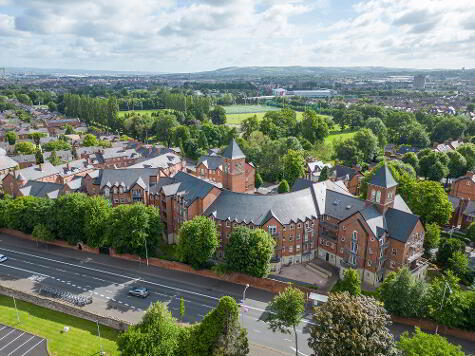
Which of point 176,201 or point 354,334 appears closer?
point 354,334

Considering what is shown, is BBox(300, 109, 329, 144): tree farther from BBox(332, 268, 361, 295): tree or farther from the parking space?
the parking space

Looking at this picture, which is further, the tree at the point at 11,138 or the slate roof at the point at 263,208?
the tree at the point at 11,138

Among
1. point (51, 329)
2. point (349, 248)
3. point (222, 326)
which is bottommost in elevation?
point (51, 329)

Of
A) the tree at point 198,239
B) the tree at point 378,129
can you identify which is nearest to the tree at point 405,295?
the tree at point 198,239

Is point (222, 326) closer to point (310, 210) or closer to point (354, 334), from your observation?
point (354, 334)

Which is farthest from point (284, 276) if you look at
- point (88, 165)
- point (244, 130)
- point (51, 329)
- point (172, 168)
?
point (244, 130)

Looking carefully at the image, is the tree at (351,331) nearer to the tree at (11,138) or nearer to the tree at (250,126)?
the tree at (250,126)
